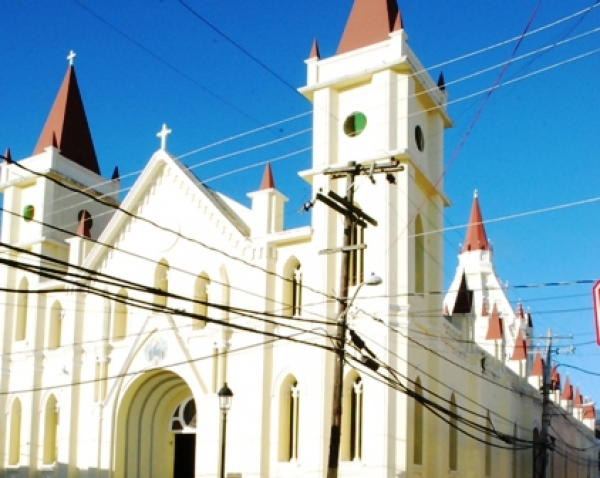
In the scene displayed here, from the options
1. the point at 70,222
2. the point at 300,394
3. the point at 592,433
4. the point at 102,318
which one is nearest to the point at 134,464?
the point at 102,318

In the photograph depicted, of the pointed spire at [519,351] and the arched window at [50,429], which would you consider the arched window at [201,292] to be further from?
the pointed spire at [519,351]

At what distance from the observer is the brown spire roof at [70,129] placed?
39.7m

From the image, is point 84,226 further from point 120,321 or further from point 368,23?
point 368,23

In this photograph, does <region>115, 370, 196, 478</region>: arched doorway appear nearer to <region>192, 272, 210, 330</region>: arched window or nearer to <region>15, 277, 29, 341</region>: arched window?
<region>192, 272, 210, 330</region>: arched window

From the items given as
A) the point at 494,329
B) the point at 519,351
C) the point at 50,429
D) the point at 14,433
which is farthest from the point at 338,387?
the point at 519,351

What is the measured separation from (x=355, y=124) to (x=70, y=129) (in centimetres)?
1578

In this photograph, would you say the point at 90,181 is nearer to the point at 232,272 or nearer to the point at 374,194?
the point at 232,272

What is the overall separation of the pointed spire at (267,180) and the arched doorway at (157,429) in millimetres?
7107

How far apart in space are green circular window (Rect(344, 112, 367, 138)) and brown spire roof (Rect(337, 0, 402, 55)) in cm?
263

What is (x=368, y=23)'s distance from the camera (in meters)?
31.2

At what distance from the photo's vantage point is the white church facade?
27.5 m

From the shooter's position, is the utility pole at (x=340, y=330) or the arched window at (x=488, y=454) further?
the arched window at (x=488, y=454)

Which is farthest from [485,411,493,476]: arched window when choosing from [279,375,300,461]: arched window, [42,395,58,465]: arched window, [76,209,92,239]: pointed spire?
[76,209,92,239]: pointed spire

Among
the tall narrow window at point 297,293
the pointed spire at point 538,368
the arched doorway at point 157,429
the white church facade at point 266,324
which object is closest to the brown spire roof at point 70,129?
the white church facade at point 266,324
